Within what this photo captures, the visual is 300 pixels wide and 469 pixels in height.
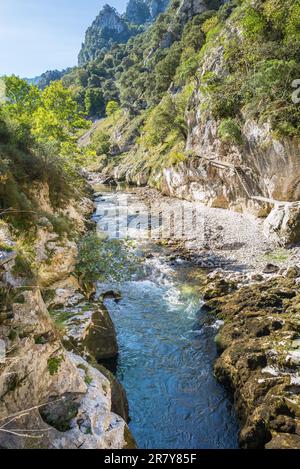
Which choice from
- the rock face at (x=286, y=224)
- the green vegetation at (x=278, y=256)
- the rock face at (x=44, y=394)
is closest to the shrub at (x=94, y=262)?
the rock face at (x=44, y=394)

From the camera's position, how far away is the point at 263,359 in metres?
11.4

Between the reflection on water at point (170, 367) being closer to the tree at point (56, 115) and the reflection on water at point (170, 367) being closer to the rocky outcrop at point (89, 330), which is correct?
the rocky outcrop at point (89, 330)

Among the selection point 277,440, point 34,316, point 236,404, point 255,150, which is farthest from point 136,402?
point 255,150

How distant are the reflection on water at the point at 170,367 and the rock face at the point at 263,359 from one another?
31.6 inches

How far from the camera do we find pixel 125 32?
197500 mm

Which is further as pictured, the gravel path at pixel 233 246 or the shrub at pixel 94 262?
the gravel path at pixel 233 246

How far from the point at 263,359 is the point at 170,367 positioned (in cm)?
408

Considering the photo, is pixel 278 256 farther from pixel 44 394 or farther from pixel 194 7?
pixel 194 7

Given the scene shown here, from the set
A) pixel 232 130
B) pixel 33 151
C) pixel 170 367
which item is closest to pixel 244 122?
pixel 232 130

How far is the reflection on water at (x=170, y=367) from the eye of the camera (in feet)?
33.6

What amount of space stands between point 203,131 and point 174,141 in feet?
49.1

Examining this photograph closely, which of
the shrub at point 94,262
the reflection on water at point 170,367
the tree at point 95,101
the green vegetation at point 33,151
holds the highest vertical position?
the tree at point 95,101

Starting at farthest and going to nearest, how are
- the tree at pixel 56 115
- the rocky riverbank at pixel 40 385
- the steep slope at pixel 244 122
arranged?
1. the steep slope at pixel 244 122
2. the tree at pixel 56 115
3. the rocky riverbank at pixel 40 385

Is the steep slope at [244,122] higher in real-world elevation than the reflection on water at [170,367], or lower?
higher
